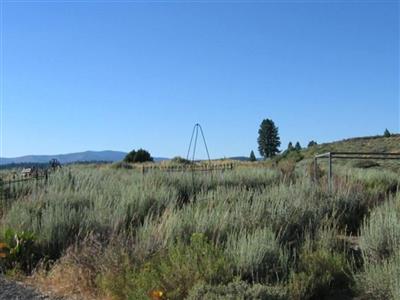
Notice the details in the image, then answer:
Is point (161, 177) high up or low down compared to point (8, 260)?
up

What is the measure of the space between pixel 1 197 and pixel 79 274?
22.3 feet

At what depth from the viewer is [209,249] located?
6.72m

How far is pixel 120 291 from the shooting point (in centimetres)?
664

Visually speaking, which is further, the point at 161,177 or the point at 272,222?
the point at 161,177

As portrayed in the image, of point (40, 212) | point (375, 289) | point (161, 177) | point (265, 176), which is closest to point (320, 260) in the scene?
point (375, 289)

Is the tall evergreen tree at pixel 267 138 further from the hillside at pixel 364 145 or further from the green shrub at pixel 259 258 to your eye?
the green shrub at pixel 259 258

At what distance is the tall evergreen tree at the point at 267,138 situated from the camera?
106m

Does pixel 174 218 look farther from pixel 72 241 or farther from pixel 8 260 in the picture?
pixel 8 260

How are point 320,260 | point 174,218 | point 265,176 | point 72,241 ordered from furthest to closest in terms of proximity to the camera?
point 265,176 < point 72,241 < point 174,218 < point 320,260

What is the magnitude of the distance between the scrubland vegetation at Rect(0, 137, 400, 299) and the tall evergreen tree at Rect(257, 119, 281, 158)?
3707 inches

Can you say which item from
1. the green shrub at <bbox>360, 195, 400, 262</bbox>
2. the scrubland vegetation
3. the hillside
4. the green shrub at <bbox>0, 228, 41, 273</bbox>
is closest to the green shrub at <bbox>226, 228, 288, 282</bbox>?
the scrubland vegetation

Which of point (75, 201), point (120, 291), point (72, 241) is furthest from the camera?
point (75, 201)

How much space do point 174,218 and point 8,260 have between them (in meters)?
2.59

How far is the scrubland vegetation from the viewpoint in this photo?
6.29 meters
